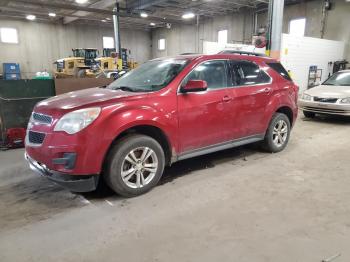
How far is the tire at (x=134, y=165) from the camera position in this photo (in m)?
2.87

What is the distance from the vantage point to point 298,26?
49.0 feet

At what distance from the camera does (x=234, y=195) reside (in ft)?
10.2

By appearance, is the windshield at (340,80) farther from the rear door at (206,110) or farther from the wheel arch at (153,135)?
the wheel arch at (153,135)

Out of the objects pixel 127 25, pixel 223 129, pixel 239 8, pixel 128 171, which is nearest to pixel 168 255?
pixel 128 171

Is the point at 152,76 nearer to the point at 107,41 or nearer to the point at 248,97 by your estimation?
the point at 248,97

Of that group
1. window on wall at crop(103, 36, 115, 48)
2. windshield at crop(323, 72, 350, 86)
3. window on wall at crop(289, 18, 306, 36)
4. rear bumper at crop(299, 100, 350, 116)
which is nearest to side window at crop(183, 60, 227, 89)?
rear bumper at crop(299, 100, 350, 116)

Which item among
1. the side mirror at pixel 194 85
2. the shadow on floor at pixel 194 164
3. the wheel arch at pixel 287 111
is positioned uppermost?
the side mirror at pixel 194 85

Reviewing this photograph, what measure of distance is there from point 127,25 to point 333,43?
15960mm

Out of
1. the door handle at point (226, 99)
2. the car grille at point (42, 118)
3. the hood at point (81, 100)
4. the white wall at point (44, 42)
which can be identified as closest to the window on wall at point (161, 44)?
the white wall at point (44, 42)

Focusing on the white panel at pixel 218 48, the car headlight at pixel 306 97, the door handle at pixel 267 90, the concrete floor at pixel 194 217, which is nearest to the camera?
the concrete floor at pixel 194 217

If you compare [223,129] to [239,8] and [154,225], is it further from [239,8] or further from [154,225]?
[239,8]

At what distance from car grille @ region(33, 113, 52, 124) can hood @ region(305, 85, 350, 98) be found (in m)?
6.62

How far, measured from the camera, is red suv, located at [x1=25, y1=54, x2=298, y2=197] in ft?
8.88

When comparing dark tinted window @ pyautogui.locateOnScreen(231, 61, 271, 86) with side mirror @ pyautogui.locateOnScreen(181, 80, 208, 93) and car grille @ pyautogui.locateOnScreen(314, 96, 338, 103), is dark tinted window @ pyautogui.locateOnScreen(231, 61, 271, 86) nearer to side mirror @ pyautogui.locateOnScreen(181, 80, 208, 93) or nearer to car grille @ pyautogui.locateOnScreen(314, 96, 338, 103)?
side mirror @ pyautogui.locateOnScreen(181, 80, 208, 93)
